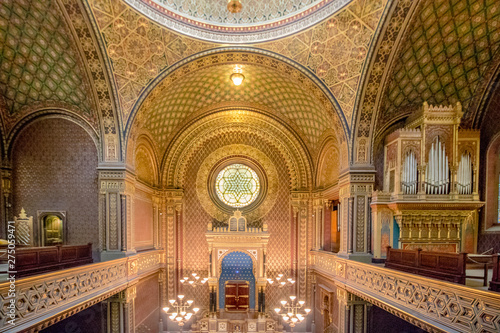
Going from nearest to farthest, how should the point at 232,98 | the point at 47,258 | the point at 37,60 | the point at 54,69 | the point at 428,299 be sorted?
the point at 428,299
the point at 47,258
the point at 37,60
the point at 54,69
the point at 232,98

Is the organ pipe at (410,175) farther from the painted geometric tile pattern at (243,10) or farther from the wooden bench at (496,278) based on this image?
the painted geometric tile pattern at (243,10)

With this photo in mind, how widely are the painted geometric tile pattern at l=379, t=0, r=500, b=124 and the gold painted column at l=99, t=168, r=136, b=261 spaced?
9.52m

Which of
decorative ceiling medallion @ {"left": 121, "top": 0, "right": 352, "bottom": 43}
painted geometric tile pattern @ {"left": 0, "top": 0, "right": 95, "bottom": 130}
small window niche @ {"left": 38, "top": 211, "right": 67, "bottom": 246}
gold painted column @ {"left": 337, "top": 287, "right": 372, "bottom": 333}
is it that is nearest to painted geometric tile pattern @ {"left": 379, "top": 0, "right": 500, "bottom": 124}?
decorative ceiling medallion @ {"left": 121, "top": 0, "right": 352, "bottom": 43}

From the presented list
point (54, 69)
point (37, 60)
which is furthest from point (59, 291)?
point (37, 60)

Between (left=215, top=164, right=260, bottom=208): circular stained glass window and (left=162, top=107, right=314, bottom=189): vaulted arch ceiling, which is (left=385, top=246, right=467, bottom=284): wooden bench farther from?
(left=215, top=164, right=260, bottom=208): circular stained glass window

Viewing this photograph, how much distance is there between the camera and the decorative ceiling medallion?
9.64 m

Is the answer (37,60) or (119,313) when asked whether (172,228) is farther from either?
(37,60)

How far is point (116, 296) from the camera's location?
10.6 meters

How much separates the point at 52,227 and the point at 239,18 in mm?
9981

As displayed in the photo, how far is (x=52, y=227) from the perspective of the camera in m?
11.3

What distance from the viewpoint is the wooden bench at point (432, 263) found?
6156 millimetres

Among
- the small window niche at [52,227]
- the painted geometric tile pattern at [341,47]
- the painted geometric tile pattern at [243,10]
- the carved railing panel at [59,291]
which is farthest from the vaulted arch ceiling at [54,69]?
the painted geometric tile pattern at [341,47]

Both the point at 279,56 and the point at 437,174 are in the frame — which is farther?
the point at 279,56

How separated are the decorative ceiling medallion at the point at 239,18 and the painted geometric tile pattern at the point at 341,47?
1.28ft
